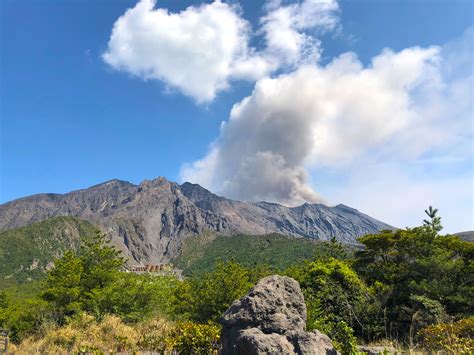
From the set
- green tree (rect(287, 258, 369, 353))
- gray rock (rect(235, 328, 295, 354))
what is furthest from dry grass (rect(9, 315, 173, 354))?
green tree (rect(287, 258, 369, 353))

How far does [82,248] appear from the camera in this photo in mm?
27531

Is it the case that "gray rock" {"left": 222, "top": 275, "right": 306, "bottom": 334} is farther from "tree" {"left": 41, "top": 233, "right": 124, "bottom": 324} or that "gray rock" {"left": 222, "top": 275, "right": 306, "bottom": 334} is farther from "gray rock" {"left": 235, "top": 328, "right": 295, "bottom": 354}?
"tree" {"left": 41, "top": 233, "right": 124, "bottom": 324}

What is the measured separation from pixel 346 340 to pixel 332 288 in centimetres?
1220

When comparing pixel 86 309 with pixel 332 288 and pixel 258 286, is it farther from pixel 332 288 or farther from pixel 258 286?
pixel 258 286

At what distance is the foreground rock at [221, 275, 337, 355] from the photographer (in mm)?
7746

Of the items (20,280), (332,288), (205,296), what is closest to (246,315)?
(205,296)

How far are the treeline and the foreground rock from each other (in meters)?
1.06

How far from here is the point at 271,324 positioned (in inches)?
338

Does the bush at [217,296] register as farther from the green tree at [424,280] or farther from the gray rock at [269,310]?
the green tree at [424,280]

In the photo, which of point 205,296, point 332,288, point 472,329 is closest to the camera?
point 472,329

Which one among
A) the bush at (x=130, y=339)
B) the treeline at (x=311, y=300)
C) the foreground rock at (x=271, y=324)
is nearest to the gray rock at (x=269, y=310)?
the foreground rock at (x=271, y=324)

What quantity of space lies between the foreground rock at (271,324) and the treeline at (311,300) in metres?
1.06

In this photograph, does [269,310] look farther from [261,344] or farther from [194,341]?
[194,341]

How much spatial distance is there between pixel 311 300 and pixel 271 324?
9.13 meters
